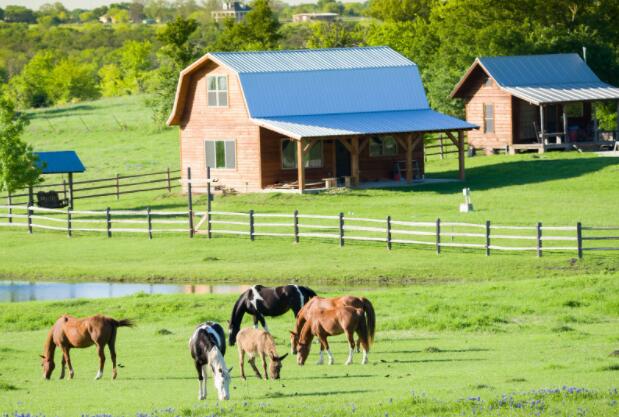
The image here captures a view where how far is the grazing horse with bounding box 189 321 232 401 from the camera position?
18625 millimetres

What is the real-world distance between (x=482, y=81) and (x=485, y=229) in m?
26.2

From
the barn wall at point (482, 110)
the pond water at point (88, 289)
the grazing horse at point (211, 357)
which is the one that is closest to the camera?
Answer: the grazing horse at point (211, 357)

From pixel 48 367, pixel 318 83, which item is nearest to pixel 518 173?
pixel 318 83

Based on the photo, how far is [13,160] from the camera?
52750mm

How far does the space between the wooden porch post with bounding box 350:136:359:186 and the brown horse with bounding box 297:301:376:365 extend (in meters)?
31.7

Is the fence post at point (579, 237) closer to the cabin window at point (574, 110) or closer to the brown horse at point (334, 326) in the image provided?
the brown horse at point (334, 326)

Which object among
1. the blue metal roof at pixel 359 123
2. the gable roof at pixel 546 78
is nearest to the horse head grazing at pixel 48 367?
the blue metal roof at pixel 359 123

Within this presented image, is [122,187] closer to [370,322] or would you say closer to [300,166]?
[300,166]

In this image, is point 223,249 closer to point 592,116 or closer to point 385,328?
point 385,328

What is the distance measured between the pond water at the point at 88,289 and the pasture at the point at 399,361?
3.27m

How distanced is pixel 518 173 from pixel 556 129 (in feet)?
30.5

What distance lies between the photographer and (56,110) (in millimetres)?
112562

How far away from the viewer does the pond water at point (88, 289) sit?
35.3 meters

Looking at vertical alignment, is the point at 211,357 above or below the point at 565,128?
below
